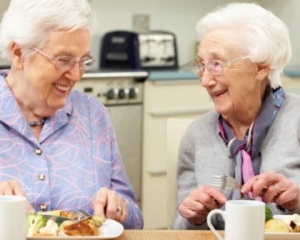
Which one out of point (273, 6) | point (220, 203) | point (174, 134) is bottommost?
point (220, 203)

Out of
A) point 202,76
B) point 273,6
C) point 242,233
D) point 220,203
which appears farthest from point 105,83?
point 242,233

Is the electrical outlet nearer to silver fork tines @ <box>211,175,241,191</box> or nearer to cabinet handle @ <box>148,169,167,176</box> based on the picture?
cabinet handle @ <box>148,169,167,176</box>

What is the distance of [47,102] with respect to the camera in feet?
7.15

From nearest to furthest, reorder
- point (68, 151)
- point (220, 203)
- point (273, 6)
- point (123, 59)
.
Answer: point (220, 203) → point (68, 151) → point (123, 59) → point (273, 6)

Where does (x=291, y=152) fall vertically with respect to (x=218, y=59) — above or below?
below

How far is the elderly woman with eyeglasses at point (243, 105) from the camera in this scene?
2.24 m

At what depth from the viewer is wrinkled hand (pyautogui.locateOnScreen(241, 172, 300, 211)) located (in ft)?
6.67

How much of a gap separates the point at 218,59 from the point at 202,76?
7 centimetres

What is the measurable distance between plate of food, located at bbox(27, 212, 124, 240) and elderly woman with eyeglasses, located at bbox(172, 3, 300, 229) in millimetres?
432

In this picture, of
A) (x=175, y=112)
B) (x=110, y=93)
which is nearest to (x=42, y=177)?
(x=110, y=93)

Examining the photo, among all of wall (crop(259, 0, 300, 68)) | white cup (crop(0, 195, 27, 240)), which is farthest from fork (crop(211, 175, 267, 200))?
wall (crop(259, 0, 300, 68))

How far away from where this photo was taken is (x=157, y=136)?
4500 millimetres

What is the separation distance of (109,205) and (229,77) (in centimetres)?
53

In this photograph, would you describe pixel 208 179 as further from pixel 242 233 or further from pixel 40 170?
pixel 242 233
